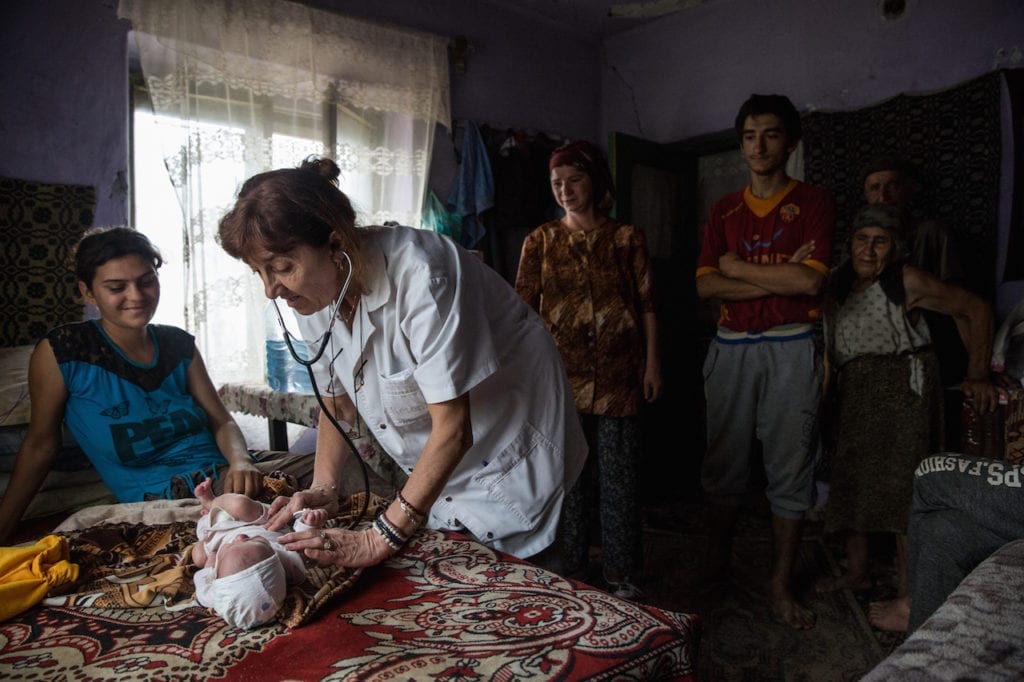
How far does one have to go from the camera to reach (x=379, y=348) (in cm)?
140

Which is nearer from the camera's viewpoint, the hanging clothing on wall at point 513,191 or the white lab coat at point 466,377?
the white lab coat at point 466,377

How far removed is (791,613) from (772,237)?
4.62 feet

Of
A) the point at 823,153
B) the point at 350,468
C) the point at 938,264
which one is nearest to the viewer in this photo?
the point at 350,468

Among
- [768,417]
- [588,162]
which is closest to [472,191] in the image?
[588,162]

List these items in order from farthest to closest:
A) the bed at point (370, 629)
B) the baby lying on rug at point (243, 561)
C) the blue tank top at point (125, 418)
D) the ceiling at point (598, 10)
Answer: the ceiling at point (598, 10) → the blue tank top at point (125, 418) → the baby lying on rug at point (243, 561) → the bed at point (370, 629)

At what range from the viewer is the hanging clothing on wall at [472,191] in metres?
4.08

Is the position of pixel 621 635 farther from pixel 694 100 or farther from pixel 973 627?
pixel 694 100

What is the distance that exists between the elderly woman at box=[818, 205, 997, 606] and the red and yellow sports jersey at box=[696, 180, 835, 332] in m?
0.28

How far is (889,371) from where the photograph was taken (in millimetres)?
2525

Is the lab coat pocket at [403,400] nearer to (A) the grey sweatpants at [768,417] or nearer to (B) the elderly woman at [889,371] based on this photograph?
(A) the grey sweatpants at [768,417]

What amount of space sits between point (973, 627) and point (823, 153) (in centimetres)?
327

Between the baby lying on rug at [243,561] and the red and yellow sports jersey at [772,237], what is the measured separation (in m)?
1.76

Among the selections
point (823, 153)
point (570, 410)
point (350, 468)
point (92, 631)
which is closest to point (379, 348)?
point (570, 410)

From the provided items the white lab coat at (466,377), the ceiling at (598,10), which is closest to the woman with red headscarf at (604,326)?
the white lab coat at (466,377)
